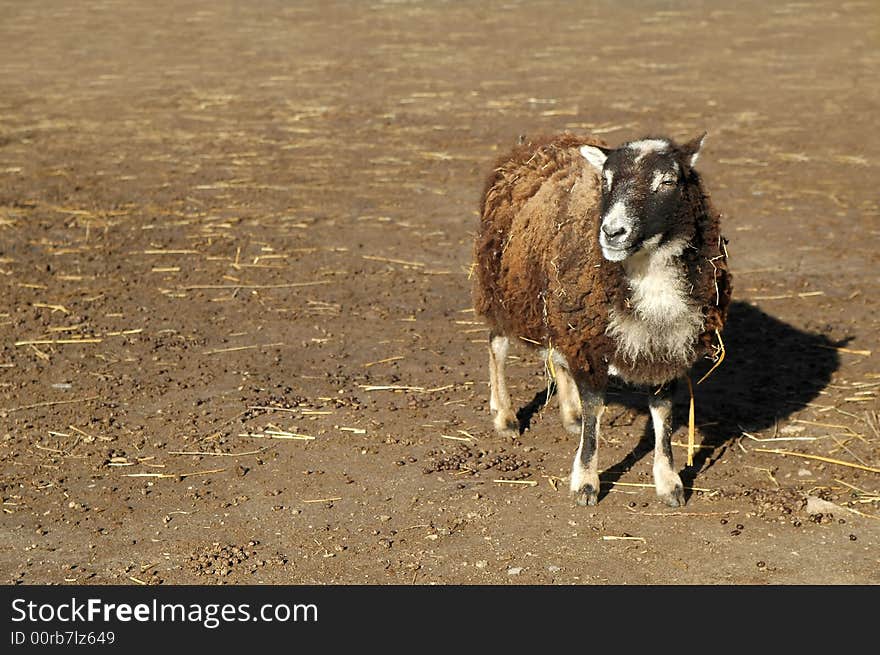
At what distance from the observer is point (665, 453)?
716 centimetres

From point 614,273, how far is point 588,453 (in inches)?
42.4

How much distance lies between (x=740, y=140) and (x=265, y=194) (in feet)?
19.6

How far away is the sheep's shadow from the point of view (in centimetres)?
789

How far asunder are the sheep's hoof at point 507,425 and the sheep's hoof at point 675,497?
49.7 inches

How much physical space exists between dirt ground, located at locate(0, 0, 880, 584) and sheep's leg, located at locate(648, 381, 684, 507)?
4.8 inches

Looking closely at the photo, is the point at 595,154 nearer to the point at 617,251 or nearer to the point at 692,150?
the point at 692,150

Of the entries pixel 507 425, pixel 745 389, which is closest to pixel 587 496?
pixel 507 425

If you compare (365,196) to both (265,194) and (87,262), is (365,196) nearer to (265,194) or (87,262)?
(265,194)

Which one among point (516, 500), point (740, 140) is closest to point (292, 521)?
point (516, 500)

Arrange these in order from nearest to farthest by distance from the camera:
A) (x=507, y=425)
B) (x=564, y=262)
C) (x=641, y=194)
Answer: (x=641, y=194) → (x=564, y=262) → (x=507, y=425)

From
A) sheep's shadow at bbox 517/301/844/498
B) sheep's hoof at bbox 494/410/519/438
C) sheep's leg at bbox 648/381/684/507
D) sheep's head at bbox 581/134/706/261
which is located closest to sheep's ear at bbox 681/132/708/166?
sheep's head at bbox 581/134/706/261

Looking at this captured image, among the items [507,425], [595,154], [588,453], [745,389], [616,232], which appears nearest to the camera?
[616,232]

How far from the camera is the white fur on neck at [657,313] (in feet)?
21.6

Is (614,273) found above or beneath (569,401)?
above
